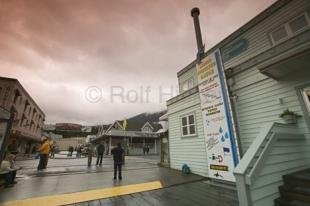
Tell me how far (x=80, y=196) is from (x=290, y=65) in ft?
25.6

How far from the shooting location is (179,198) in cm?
515

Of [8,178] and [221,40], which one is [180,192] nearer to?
[8,178]

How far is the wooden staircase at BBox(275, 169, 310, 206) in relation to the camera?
3389mm

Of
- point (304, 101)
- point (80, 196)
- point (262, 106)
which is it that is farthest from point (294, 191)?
point (80, 196)

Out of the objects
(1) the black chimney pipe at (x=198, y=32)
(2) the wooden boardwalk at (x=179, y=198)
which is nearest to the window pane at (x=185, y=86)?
(1) the black chimney pipe at (x=198, y=32)

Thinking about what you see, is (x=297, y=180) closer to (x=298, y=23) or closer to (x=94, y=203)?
(x=94, y=203)

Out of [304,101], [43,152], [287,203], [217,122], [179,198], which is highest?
[304,101]

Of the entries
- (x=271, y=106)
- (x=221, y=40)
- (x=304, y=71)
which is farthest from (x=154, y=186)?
(x=221, y=40)

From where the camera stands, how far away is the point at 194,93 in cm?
955

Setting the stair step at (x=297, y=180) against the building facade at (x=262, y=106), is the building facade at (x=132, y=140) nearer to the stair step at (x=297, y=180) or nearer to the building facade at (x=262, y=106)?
the building facade at (x=262, y=106)

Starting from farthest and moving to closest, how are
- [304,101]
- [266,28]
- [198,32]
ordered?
[198,32]
[266,28]
[304,101]

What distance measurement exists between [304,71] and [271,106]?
4.75ft

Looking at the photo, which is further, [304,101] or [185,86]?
[185,86]

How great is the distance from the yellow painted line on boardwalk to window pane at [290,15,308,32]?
362 inches
